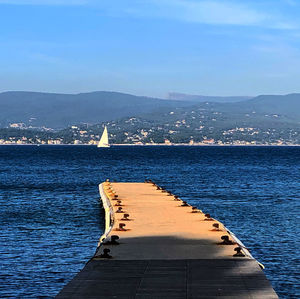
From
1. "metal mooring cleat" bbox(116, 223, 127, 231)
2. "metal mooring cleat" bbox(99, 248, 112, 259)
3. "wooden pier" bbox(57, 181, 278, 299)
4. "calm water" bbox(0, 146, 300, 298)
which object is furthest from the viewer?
"metal mooring cleat" bbox(116, 223, 127, 231)

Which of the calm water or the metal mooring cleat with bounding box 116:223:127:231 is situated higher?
the metal mooring cleat with bounding box 116:223:127:231

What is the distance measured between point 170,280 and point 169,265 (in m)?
2.41

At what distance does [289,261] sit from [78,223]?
1721cm

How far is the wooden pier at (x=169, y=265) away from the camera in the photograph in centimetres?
1886

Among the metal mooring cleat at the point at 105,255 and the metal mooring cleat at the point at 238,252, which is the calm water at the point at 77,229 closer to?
the metal mooring cleat at the point at 238,252

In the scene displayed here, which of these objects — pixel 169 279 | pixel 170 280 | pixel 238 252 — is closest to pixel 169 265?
pixel 169 279

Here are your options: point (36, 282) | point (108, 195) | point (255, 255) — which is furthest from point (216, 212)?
point (36, 282)

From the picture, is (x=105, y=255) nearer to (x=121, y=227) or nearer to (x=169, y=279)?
(x=169, y=279)

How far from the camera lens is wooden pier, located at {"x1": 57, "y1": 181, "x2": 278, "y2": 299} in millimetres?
18859

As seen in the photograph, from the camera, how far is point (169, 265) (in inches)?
894

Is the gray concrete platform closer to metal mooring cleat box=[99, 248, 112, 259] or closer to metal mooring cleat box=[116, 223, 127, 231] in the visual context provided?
metal mooring cleat box=[99, 248, 112, 259]

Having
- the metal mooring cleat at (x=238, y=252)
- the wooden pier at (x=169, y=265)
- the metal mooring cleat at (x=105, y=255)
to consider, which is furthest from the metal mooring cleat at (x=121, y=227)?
the metal mooring cleat at (x=238, y=252)

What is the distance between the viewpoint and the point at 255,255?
30.9 metres

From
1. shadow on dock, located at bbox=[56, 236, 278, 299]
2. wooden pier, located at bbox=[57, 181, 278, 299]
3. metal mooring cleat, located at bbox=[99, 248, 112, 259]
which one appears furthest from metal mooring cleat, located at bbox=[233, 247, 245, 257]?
metal mooring cleat, located at bbox=[99, 248, 112, 259]
